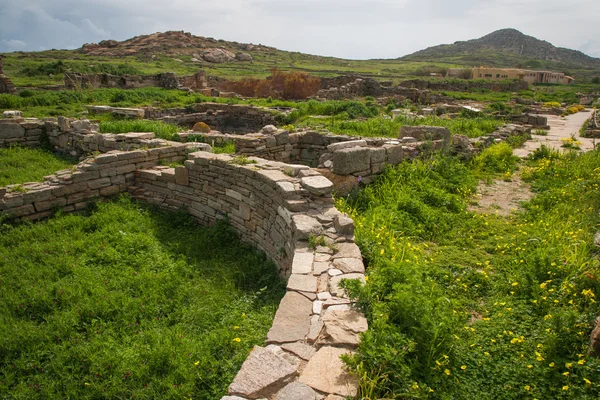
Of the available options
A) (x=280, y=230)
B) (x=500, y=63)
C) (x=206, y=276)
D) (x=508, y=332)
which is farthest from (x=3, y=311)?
(x=500, y=63)

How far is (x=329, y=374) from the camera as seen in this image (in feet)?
9.62

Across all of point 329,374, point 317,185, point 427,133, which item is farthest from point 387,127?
point 329,374

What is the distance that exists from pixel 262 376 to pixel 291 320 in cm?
73

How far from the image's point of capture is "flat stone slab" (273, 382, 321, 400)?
2.71 m

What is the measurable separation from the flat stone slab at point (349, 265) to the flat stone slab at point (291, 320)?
0.66 metres

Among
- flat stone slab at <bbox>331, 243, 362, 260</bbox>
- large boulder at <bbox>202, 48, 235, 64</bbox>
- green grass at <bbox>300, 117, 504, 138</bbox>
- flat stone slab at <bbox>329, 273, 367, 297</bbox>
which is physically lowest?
flat stone slab at <bbox>329, 273, 367, 297</bbox>

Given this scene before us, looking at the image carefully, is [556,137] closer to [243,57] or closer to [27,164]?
[27,164]

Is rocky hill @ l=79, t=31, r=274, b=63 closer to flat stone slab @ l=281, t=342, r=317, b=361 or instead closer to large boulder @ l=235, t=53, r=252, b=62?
large boulder @ l=235, t=53, r=252, b=62

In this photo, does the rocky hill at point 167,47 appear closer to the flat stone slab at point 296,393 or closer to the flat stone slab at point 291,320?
the flat stone slab at point 291,320

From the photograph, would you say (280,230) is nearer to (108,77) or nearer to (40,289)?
(40,289)

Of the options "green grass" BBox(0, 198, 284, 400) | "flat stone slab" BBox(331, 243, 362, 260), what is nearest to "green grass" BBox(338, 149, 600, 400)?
"flat stone slab" BBox(331, 243, 362, 260)

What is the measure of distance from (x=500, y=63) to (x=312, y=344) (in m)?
121

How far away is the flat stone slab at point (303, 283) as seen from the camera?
13.1 ft

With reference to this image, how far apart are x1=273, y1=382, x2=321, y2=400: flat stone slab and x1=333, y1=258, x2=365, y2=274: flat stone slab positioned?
1632 mm
